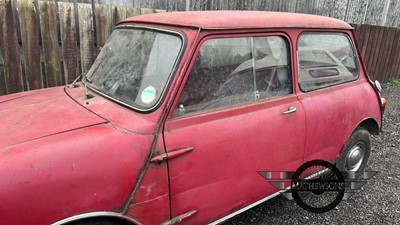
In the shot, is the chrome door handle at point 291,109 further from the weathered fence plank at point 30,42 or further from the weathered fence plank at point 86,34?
the weathered fence plank at point 30,42

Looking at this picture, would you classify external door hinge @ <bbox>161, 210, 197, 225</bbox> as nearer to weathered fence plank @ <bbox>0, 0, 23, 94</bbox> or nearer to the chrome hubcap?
the chrome hubcap

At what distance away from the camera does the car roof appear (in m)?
2.37

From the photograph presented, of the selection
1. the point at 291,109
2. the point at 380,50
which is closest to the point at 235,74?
the point at 291,109

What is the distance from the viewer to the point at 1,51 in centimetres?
399

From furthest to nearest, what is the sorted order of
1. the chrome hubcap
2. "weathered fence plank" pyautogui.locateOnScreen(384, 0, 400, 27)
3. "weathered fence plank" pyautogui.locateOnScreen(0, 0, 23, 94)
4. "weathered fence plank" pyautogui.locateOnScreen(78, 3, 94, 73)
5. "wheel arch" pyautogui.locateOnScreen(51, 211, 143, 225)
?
"weathered fence plank" pyautogui.locateOnScreen(384, 0, 400, 27), "weathered fence plank" pyautogui.locateOnScreen(78, 3, 94, 73), "weathered fence plank" pyautogui.locateOnScreen(0, 0, 23, 94), the chrome hubcap, "wheel arch" pyautogui.locateOnScreen(51, 211, 143, 225)

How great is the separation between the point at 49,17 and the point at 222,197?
10.7 ft

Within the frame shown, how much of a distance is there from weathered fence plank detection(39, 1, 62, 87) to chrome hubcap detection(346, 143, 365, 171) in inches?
150

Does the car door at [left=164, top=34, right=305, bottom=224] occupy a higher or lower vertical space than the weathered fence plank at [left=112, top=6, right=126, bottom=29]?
lower

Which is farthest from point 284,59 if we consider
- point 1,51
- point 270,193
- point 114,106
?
point 1,51

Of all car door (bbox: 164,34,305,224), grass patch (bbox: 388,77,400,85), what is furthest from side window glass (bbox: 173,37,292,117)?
grass patch (bbox: 388,77,400,85)

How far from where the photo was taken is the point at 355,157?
12.4 ft

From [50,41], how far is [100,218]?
3.06m

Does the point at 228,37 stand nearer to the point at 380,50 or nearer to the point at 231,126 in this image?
the point at 231,126

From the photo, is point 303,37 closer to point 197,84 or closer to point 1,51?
point 197,84
